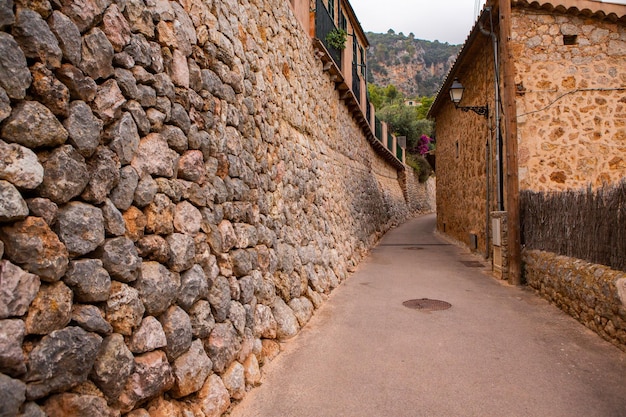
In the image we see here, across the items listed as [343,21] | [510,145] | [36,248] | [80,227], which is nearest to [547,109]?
[510,145]

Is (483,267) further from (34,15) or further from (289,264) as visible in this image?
(34,15)

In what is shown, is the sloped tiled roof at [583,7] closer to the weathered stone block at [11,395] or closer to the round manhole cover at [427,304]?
the round manhole cover at [427,304]

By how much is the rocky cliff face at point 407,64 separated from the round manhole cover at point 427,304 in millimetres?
96359

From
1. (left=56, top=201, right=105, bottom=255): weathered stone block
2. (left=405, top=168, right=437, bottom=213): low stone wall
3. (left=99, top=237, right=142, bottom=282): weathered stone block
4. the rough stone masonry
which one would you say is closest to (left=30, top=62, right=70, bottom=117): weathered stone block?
the rough stone masonry

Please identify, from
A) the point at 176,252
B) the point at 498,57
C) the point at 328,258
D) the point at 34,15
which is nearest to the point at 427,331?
the point at 328,258

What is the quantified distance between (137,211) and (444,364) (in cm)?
327

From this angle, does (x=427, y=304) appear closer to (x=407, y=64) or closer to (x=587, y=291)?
(x=587, y=291)

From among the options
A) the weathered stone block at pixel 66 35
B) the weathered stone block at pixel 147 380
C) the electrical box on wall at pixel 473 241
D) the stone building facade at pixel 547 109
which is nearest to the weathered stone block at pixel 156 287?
the weathered stone block at pixel 147 380

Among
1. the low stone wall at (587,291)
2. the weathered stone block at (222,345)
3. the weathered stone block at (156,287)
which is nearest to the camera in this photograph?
the weathered stone block at (156,287)

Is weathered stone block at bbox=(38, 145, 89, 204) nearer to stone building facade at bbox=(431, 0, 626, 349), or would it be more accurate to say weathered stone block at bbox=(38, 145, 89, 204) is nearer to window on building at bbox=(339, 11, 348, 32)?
stone building facade at bbox=(431, 0, 626, 349)

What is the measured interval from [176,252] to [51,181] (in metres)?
1.15

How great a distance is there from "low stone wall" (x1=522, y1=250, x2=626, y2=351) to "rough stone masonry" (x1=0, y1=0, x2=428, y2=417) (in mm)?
3488

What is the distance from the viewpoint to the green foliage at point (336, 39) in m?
10.9

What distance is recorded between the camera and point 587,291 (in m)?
5.29
